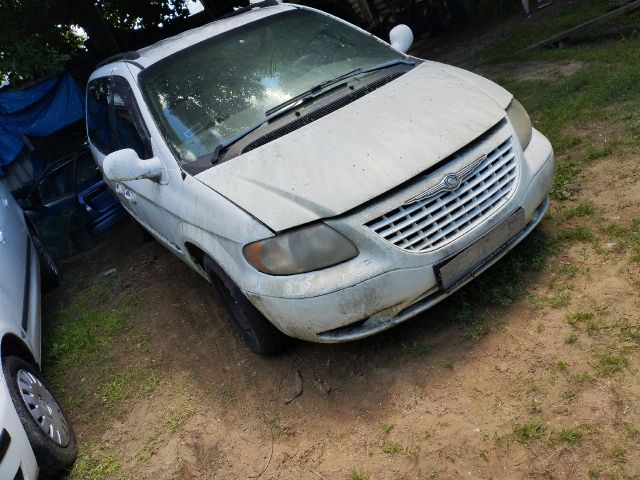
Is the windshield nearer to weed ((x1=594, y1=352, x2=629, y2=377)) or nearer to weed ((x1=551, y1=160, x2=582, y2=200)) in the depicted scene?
weed ((x1=551, y1=160, x2=582, y2=200))

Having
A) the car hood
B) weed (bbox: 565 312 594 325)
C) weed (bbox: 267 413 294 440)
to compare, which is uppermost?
the car hood

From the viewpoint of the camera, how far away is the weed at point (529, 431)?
7.86 ft

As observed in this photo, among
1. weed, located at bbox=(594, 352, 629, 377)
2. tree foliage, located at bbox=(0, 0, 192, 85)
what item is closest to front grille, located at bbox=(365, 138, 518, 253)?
weed, located at bbox=(594, 352, 629, 377)

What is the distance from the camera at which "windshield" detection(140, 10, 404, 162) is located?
11.8 ft

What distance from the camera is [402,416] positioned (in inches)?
109

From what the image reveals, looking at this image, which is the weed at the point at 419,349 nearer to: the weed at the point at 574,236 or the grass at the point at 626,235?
the weed at the point at 574,236

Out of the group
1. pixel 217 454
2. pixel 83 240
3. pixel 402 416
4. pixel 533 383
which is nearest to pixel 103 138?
pixel 83 240

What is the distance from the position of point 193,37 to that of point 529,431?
3.49 meters

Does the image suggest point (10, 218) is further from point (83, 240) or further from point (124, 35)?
point (124, 35)

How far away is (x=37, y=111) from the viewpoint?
28.4 feet

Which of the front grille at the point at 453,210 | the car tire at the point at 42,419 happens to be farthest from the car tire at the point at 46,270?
the front grille at the point at 453,210

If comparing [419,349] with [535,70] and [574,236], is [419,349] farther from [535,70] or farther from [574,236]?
[535,70]

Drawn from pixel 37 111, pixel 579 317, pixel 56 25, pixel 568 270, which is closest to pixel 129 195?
pixel 568 270

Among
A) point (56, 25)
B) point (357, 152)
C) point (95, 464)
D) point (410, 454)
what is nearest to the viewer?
point (410, 454)
